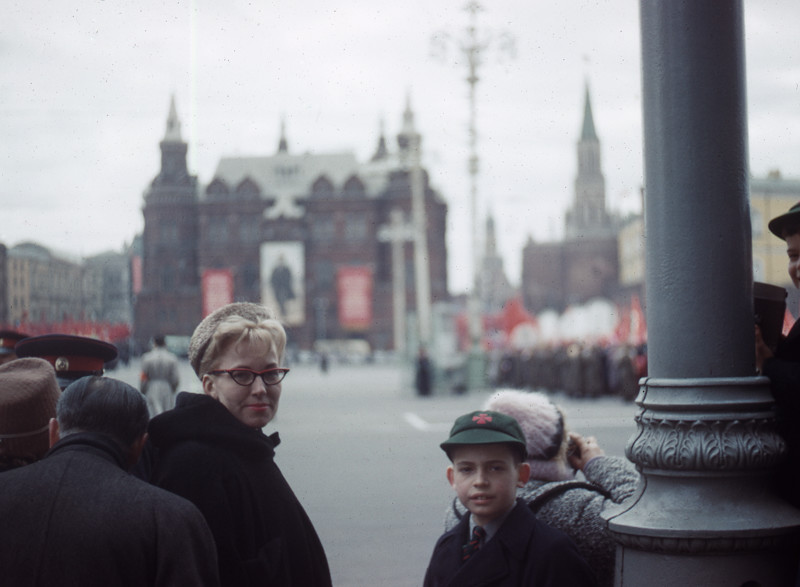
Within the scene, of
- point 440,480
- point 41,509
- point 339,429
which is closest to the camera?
point 41,509

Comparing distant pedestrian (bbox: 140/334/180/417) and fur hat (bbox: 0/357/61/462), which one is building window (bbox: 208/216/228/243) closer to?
distant pedestrian (bbox: 140/334/180/417)

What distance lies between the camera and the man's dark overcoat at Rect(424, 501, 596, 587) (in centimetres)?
230

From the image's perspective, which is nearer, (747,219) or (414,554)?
(747,219)

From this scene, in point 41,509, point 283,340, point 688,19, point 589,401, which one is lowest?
point 589,401

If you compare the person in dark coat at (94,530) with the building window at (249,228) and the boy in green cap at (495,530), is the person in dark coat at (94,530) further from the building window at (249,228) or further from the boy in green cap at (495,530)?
the building window at (249,228)

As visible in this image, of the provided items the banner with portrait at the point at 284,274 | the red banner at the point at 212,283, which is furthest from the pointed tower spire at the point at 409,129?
the banner with portrait at the point at 284,274

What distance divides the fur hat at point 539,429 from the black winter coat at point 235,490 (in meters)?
0.72

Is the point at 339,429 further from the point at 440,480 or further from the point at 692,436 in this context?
the point at 692,436

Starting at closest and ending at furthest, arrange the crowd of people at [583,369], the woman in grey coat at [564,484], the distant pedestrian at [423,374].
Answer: the woman in grey coat at [564,484], the crowd of people at [583,369], the distant pedestrian at [423,374]

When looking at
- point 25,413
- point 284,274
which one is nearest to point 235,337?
point 25,413

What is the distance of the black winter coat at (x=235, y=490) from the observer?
2.13 meters

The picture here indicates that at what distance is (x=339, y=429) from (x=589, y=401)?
32.3 feet

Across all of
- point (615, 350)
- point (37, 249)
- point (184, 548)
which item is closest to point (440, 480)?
point (37, 249)

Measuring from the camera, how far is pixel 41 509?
6.23 ft
